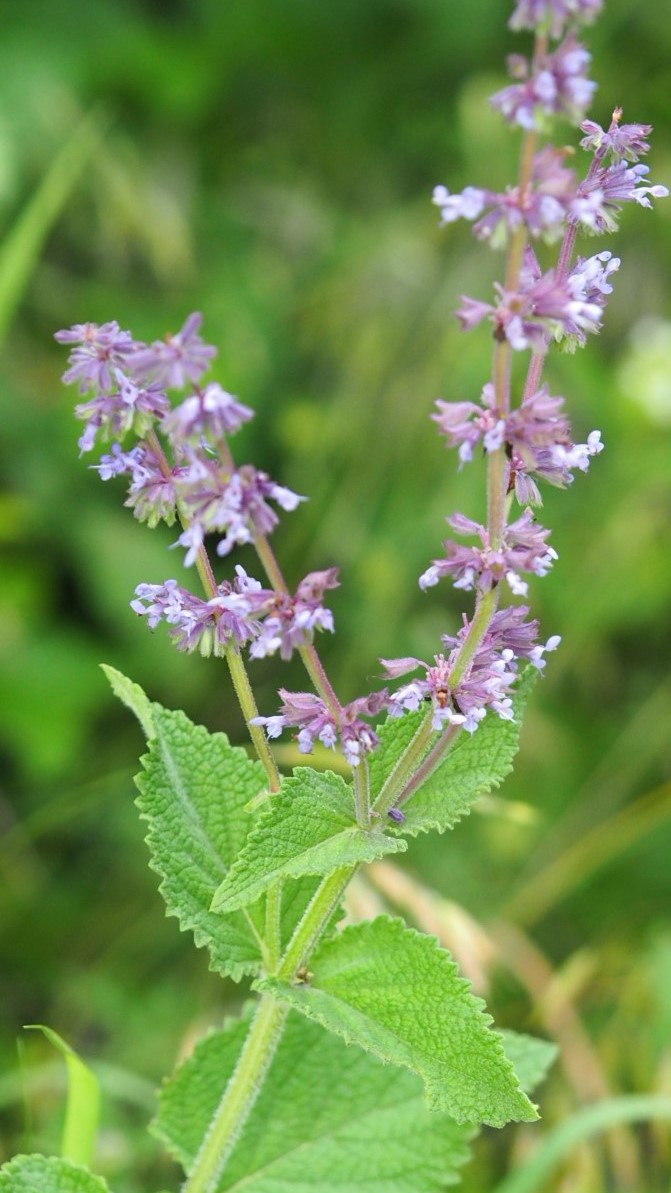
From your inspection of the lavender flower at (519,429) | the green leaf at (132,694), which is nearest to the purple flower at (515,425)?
the lavender flower at (519,429)

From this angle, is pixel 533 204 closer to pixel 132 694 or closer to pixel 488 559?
pixel 488 559

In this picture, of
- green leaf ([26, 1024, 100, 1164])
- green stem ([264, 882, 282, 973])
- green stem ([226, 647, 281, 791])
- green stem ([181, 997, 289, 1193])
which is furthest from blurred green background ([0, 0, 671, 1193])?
green stem ([226, 647, 281, 791])

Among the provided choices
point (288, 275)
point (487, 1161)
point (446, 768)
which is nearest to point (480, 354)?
point (288, 275)

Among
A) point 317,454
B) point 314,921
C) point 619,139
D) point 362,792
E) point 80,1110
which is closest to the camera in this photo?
point 619,139

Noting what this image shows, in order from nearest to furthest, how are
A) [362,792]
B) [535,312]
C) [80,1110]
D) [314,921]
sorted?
[535,312] → [362,792] → [314,921] → [80,1110]

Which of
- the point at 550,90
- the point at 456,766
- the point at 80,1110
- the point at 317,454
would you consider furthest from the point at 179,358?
→ the point at 317,454

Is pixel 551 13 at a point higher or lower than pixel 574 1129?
higher

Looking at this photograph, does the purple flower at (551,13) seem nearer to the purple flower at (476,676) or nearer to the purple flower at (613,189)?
the purple flower at (613,189)
